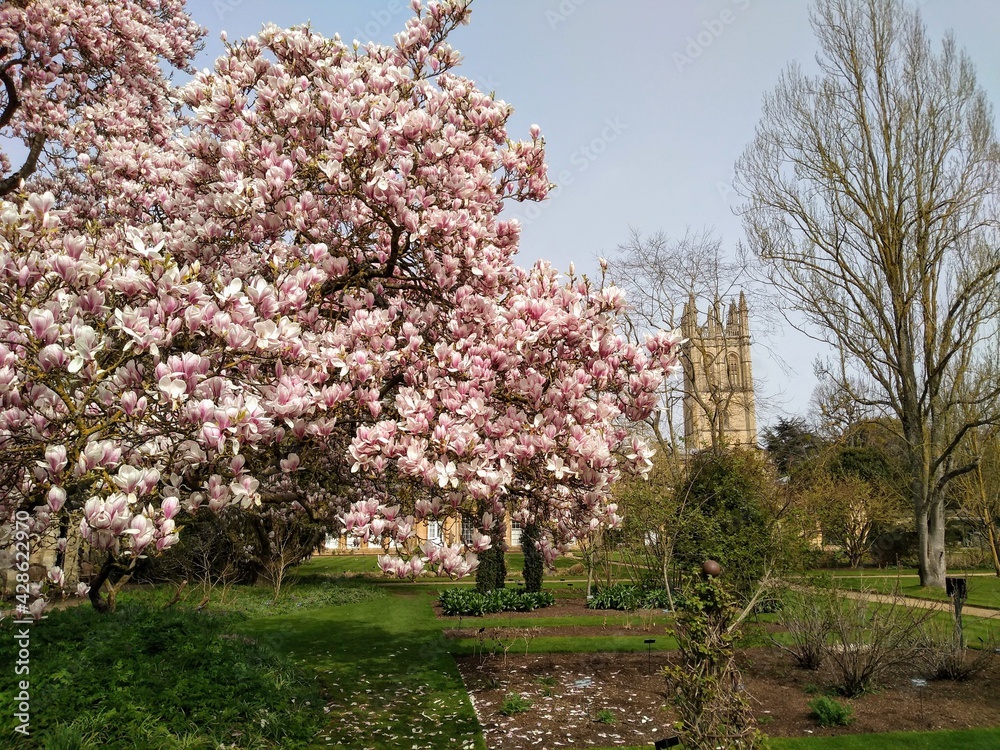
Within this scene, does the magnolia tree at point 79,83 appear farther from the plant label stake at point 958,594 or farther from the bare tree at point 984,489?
the bare tree at point 984,489

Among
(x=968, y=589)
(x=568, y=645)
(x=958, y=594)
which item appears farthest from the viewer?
(x=968, y=589)

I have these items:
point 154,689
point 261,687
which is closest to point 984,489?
point 261,687

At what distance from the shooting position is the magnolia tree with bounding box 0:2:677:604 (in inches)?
123

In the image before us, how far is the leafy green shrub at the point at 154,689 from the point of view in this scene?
4.93 m

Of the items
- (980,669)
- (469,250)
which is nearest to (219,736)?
(469,250)

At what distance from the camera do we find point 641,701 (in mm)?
8211

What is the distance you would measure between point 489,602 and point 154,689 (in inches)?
425

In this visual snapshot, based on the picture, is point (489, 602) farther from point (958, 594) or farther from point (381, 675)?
point (958, 594)

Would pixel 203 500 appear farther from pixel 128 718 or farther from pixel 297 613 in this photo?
pixel 297 613

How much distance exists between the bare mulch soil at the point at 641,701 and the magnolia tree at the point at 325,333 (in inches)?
104

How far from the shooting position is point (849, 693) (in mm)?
8141

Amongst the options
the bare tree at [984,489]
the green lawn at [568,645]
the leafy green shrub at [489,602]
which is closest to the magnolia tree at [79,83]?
the green lawn at [568,645]

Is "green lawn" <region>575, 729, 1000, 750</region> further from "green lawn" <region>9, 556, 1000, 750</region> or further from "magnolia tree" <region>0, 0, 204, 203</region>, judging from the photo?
"magnolia tree" <region>0, 0, 204, 203</region>

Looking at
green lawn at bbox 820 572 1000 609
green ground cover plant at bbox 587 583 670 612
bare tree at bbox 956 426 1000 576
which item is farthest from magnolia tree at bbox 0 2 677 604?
bare tree at bbox 956 426 1000 576
